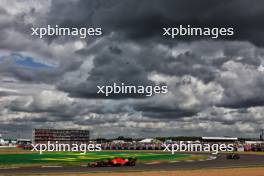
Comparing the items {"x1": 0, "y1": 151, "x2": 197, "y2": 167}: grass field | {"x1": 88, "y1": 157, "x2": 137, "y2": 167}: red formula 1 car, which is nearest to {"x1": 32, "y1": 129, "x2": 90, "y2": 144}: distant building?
{"x1": 0, "y1": 151, "x2": 197, "y2": 167}: grass field

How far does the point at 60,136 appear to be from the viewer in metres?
181

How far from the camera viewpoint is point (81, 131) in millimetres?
188750

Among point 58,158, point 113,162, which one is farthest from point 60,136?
point 113,162

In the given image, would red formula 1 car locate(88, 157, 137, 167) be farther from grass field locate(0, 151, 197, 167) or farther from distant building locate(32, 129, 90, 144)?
distant building locate(32, 129, 90, 144)

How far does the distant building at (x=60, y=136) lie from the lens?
164 m

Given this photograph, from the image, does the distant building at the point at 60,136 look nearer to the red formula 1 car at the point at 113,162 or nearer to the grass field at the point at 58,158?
the grass field at the point at 58,158

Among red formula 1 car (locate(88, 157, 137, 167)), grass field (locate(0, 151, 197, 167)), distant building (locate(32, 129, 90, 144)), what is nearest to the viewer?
red formula 1 car (locate(88, 157, 137, 167))

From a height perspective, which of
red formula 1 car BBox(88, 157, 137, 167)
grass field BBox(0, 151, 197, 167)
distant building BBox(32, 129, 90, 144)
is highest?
distant building BBox(32, 129, 90, 144)

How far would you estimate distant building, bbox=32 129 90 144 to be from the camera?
164 metres

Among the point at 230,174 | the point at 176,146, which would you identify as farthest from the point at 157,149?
the point at 230,174

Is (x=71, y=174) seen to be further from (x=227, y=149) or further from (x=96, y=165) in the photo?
(x=227, y=149)

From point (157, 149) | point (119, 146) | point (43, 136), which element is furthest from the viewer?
point (43, 136)

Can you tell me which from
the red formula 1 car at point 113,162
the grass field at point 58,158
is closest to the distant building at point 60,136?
the grass field at point 58,158

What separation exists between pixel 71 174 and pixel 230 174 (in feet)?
43.9
